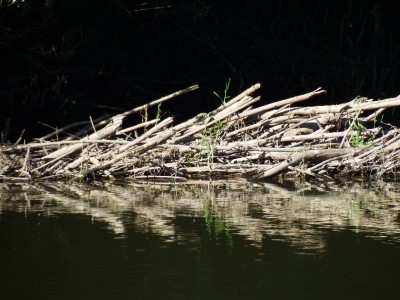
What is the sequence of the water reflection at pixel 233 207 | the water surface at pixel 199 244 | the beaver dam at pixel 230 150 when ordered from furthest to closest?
the beaver dam at pixel 230 150
the water reflection at pixel 233 207
the water surface at pixel 199 244

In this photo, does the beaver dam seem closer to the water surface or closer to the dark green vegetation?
the water surface

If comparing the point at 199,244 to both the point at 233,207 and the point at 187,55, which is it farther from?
the point at 187,55

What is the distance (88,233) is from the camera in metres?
6.39

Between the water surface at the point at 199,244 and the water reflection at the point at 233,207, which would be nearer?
the water surface at the point at 199,244

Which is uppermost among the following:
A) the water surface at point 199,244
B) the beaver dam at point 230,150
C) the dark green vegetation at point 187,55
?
the dark green vegetation at point 187,55

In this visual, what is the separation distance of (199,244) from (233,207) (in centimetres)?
157

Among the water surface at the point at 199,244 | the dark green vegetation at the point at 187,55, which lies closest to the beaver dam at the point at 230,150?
the water surface at the point at 199,244

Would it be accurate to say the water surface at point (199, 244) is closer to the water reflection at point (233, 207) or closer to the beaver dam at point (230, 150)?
the water reflection at point (233, 207)

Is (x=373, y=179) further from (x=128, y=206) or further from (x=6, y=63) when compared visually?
(x=6, y=63)

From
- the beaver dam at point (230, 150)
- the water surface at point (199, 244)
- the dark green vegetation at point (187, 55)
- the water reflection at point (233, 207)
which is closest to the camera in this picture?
the water surface at point (199, 244)

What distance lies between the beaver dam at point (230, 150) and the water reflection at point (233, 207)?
41 centimetres

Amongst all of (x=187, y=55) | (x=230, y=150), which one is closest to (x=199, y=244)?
(x=230, y=150)

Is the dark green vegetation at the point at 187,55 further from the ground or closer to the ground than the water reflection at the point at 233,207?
further from the ground

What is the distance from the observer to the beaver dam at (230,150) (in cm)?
953
